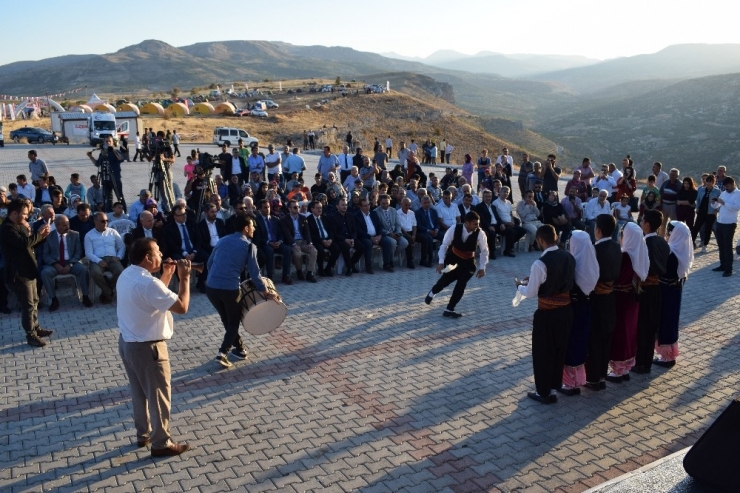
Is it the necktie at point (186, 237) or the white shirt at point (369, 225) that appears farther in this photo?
the white shirt at point (369, 225)

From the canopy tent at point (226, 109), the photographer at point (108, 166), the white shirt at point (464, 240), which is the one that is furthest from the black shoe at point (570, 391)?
the canopy tent at point (226, 109)

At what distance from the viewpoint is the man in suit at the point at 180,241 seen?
11078 mm

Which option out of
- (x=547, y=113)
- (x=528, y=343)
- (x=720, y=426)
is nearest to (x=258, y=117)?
(x=528, y=343)

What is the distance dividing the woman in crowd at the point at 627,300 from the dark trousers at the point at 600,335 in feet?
0.48

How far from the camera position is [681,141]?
6631 centimetres

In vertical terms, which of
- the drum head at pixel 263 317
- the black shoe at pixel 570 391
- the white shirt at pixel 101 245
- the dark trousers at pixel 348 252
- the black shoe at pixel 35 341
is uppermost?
the white shirt at pixel 101 245

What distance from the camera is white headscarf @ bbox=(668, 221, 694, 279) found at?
303 inches

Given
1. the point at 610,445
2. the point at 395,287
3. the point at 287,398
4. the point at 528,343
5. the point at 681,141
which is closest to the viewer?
the point at 610,445

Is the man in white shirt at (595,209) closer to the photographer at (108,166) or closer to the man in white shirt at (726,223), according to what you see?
the man in white shirt at (726,223)

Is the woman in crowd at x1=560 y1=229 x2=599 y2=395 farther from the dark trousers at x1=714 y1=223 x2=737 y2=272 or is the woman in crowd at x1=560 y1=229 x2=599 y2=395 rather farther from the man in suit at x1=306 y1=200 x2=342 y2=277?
the dark trousers at x1=714 y1=223 x2=737 y2=272

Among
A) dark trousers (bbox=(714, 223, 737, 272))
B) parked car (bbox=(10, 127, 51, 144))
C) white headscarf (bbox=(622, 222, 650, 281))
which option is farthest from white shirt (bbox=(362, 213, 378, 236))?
parked car (bbox=(10, 127, 51, 144))

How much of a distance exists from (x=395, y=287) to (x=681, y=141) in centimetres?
6370

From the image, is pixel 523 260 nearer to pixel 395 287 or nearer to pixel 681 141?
pixel 395 287

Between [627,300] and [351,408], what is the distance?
3.25 meters
